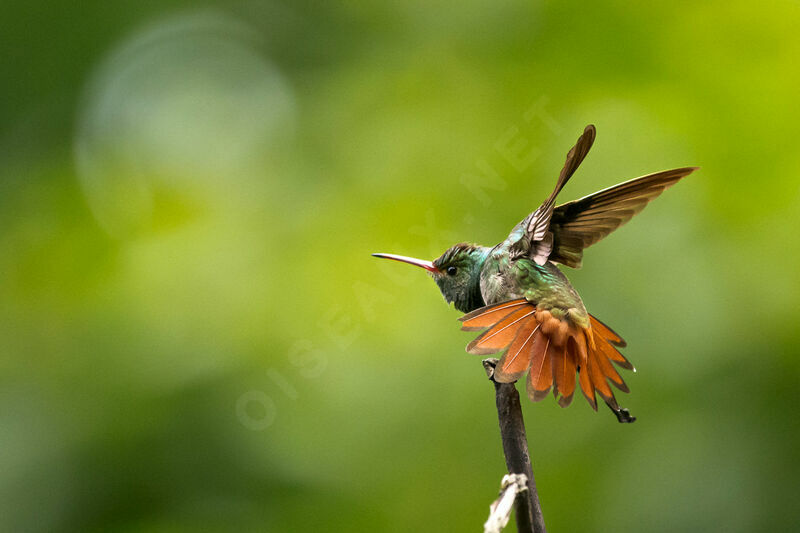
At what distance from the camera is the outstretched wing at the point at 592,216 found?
6.31 feet

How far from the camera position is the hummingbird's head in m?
2.27

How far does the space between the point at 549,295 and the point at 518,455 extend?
693 millimetres

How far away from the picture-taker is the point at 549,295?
1.98 meters

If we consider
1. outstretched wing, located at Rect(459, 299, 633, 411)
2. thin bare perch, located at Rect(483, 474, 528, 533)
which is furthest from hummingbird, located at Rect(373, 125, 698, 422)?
thin bare perch, located at Rect(483, 474, 528, 533)

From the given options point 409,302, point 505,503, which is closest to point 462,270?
point 505,503

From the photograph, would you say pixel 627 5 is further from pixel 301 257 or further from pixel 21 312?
pixel 21 312

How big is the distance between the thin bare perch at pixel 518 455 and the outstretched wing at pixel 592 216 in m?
0.62

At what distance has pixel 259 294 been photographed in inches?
171

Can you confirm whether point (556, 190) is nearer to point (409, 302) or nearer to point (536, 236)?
point (536, 236)

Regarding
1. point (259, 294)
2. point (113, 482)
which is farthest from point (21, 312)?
point (259, 294)

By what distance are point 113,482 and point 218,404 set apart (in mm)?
768

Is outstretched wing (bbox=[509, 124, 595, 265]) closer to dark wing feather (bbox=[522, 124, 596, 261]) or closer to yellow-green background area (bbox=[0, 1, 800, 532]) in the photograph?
dark wing feather (bbox=[522, 124, 596, 261])

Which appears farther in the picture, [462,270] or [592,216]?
[462,270]

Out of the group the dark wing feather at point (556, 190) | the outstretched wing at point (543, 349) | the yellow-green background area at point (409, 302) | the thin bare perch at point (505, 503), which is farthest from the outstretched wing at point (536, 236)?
the yellow-green background area at point (409, 302)
